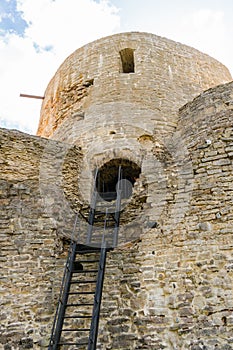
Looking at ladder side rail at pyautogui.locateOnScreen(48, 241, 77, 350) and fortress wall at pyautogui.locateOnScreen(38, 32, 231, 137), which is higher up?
fortress wall at pyautogui.locateOnScreen(38, 32, 231, 137)

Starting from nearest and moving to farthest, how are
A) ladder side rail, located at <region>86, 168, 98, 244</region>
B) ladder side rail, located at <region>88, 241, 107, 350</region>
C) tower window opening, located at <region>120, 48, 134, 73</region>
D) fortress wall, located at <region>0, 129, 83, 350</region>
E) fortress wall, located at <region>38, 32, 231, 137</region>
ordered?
ladder side rail, located at <region>88, 241, 107, 350</region>, fortress wall, located at <region>0, 129, 83, 350</region>, ladder side rail, located at <region>86, 168, 98, 244</region>, fortress wall, located at <region>38, 32, 231, 137</region>, tower window opening, located at <region>120, 48, 134, 73</region>

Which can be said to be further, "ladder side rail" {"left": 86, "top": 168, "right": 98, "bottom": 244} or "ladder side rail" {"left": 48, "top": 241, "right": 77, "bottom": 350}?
"ladder side rail" {"left": 86, "top": 168, "right": 98, "bottom": 244}

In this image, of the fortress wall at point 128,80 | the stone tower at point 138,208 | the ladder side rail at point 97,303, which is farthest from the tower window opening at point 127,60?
the ladder side rail at point 97,303

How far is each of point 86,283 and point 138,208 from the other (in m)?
1.41

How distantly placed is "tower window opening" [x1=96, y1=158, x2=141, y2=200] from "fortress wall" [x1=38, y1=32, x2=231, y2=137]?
3.52 ft

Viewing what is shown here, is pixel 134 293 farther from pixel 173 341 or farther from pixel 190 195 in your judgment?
pixel 190 195

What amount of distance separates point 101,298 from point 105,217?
1.48 m

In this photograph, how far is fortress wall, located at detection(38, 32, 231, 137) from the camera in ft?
27.1

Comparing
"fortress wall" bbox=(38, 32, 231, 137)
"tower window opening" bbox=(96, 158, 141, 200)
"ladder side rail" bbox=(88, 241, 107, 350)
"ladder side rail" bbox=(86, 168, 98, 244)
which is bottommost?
"ladder side rail" bbox=(88, 241, 107, 350)

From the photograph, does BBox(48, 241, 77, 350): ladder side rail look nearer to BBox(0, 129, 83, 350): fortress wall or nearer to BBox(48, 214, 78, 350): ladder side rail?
BBox(48, 214, 78, 350): ladder side rail

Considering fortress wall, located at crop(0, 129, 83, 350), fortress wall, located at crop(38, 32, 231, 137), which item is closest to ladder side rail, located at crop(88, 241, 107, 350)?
fortress wall, located at crop(0, 129, 83, 350)

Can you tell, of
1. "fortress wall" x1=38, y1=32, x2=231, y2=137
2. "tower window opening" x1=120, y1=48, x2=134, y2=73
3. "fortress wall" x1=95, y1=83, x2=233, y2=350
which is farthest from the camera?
"tower window opening" x1=120, y1=48, x2=134, y2=73

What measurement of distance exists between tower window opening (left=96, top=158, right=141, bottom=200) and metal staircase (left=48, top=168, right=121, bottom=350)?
759mm

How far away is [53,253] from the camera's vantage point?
5488 mm
